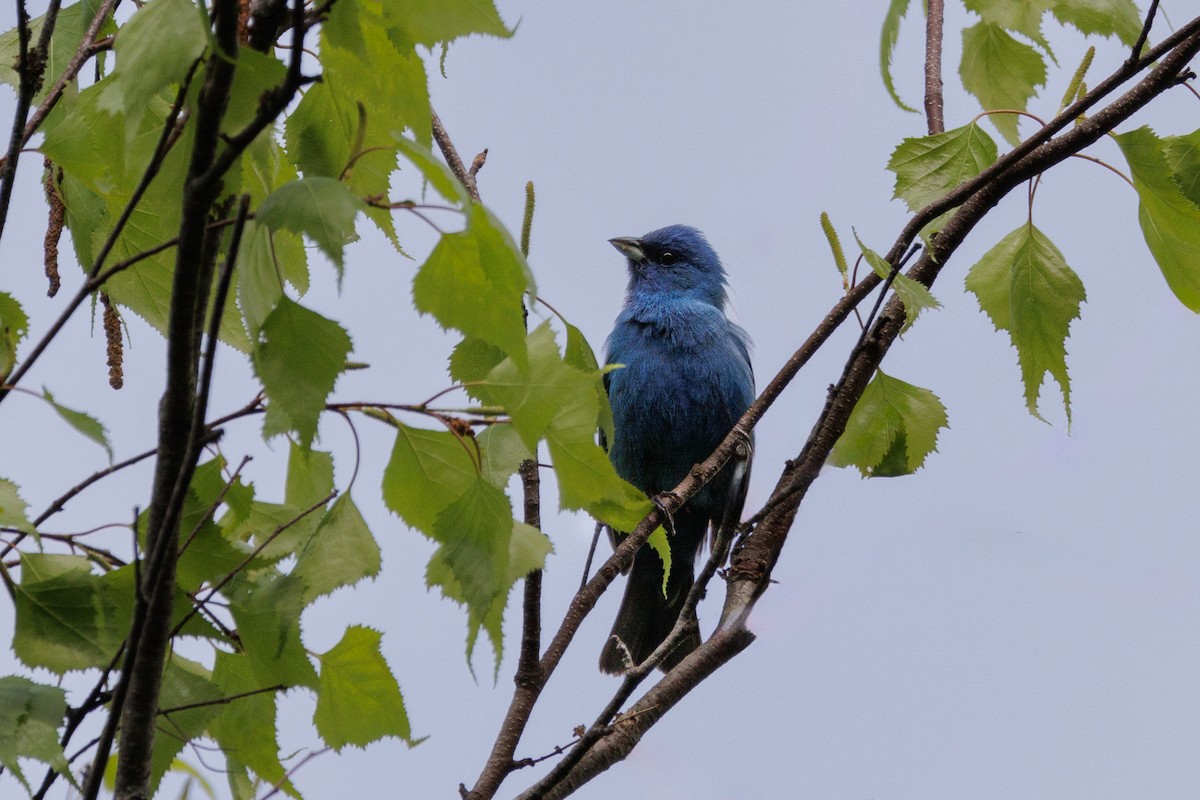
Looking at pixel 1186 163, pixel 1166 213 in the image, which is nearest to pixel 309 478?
pixel 1166 213

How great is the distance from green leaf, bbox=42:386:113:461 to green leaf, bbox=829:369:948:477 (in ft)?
6.01

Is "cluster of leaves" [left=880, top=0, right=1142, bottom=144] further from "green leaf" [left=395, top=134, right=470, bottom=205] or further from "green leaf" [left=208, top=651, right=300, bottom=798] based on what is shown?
"green leaf" [left=208, top=651, right=300, bottom=798]

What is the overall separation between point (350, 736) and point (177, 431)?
71cm

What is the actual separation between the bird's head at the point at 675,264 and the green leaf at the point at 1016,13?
429cm

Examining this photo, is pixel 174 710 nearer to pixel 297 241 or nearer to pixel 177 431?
pixel 177 431

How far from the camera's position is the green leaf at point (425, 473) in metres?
2.06

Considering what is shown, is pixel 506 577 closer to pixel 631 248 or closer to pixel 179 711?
pixel 179 711

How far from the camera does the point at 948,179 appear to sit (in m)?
3.04

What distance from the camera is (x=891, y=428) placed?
3148 mm

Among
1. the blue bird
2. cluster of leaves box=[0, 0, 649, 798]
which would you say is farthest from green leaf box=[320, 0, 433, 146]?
the blue bird

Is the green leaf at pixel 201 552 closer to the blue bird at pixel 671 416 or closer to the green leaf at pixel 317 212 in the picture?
the green leaf at pixel 317 212

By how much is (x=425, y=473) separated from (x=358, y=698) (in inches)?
15.8

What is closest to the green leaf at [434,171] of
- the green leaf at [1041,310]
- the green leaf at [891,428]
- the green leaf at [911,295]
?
the green leaf at [911,295]

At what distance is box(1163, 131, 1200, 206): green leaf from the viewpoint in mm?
2748
